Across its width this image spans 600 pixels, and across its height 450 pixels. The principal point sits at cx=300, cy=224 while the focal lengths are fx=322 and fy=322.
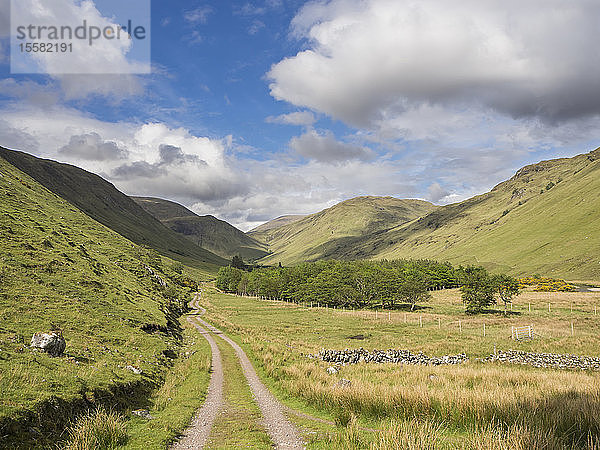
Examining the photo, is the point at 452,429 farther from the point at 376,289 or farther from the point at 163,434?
the point at 376,289

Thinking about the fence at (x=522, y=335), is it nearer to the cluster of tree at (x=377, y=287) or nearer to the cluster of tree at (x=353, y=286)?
the cluster of tree at (x=377, y=287)

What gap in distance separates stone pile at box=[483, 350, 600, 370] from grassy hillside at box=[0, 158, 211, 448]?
33212 mm

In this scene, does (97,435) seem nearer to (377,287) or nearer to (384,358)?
(384,358)

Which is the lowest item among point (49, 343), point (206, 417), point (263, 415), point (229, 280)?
point (229, 280)

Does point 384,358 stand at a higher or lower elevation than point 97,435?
lower

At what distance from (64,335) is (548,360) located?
143ft

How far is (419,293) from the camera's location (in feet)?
319

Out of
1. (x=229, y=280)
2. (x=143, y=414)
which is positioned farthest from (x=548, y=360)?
(x=229, y=280)

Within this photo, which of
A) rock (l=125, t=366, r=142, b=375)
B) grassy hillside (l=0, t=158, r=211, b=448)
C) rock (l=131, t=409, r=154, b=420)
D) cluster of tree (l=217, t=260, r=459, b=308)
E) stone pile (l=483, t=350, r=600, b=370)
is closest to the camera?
grassy hillside (l=0, t=158, r=211, b=448)

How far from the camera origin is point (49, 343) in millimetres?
19781

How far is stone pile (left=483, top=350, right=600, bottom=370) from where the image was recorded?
2928 cm

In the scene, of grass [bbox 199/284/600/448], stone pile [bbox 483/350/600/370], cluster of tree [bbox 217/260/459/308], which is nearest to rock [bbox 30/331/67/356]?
grass [bbox 199/284/600/448]

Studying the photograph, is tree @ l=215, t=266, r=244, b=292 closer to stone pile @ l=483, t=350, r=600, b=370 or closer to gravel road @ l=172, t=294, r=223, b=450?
stone pile @ l=483, t=350, r=600, b=370

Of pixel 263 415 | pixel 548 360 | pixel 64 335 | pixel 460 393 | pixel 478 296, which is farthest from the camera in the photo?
pixel 478 296
